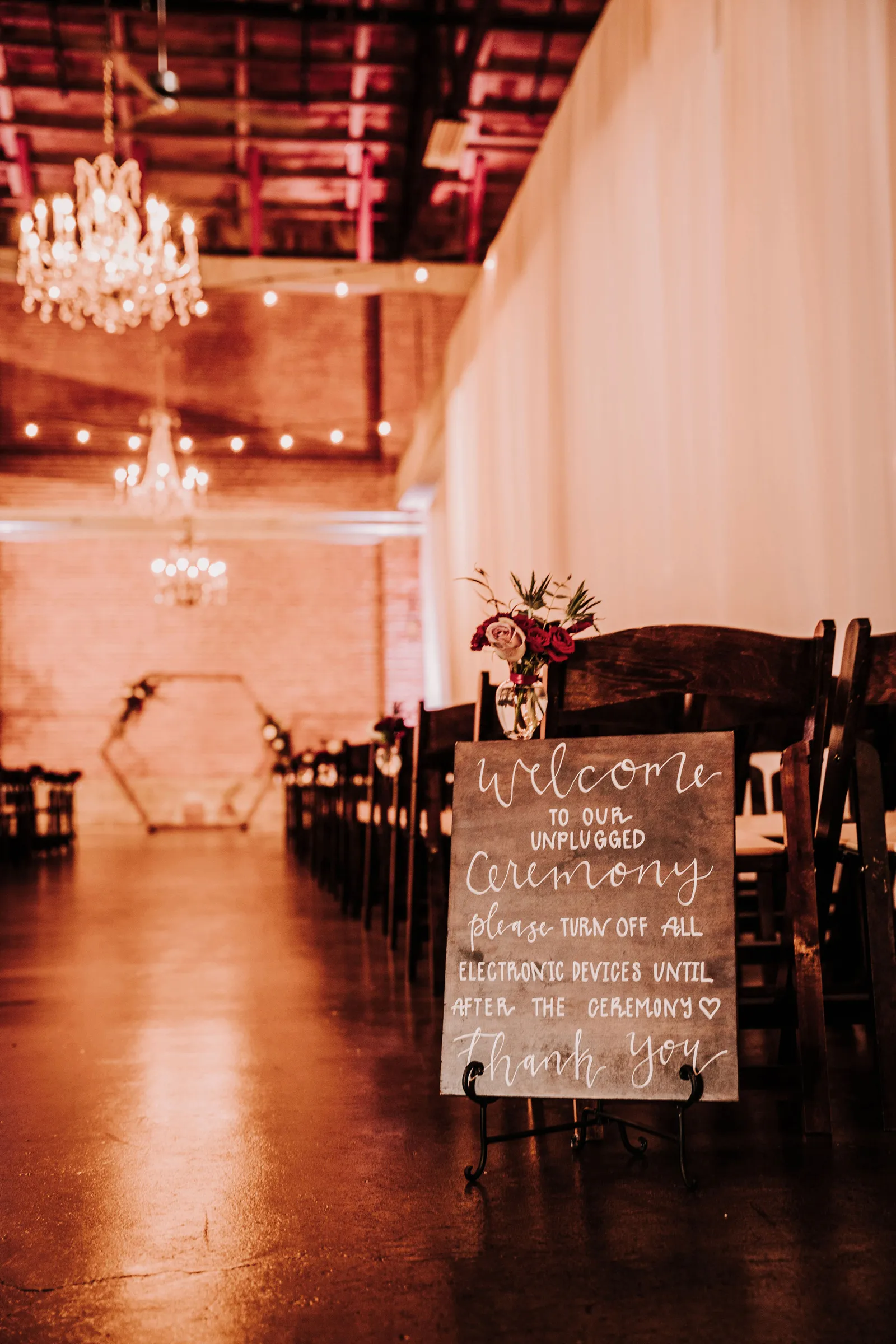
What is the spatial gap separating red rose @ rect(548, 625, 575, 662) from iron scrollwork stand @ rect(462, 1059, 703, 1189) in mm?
702

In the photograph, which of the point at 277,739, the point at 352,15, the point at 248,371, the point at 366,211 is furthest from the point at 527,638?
the point at 248,371

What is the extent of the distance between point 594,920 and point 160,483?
29.2ft

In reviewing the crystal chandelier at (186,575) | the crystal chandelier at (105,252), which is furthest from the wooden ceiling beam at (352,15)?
the crystal chandelier at (186,575)

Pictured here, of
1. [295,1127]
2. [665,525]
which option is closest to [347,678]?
[665,525]

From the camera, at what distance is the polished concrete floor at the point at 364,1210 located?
1.36m

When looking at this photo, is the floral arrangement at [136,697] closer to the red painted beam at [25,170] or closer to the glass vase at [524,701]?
the red painted beam at [25,170]

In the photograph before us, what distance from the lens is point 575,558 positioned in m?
5.84

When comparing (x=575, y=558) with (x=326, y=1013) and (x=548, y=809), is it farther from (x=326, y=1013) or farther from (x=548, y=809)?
(x=548, y=809)

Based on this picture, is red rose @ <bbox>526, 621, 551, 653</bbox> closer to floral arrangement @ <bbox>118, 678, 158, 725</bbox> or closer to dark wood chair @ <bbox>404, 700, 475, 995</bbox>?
dark wood chair @ <bbox>404, 700, 475, 995</bbox>

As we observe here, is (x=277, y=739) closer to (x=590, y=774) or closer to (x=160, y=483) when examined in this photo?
(x=160, y=483)

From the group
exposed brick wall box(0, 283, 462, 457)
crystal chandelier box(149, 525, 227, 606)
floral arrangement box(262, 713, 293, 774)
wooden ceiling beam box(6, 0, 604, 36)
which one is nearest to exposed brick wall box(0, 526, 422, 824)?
floral arrangement box(262, 713, 293, 774)

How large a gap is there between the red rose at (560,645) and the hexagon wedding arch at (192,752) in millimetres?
11734

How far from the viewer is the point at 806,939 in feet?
6.68

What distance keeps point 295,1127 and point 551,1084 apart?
55 cm
